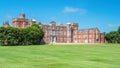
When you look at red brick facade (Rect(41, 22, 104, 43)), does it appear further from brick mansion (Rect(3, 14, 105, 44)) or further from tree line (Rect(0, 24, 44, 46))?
tree line (Rect(0, 24, 44, 46))

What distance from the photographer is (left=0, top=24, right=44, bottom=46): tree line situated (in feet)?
183

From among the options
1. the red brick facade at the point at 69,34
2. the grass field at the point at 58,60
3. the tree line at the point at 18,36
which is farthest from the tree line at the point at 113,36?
the grass field at the point at 58,60

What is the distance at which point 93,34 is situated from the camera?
94.5 metres

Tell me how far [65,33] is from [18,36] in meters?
40.9

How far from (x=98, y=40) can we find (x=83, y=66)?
80.5 m

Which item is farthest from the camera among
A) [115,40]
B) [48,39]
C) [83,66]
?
[48,39]

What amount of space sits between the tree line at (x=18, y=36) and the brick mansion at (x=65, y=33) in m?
30.2

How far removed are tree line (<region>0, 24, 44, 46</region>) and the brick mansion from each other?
30160 millimetres

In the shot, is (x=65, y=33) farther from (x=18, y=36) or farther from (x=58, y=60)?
(x=58, y=60)

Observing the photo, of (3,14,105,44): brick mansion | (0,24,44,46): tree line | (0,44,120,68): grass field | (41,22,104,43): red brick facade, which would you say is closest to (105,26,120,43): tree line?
(3,14,105,44): brick mansion

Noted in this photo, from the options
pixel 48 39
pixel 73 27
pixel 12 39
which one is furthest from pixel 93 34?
pixel 12 39

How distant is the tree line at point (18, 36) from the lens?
55750 mm

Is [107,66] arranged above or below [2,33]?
below

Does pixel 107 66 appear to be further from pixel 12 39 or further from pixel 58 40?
pixel 58 40
